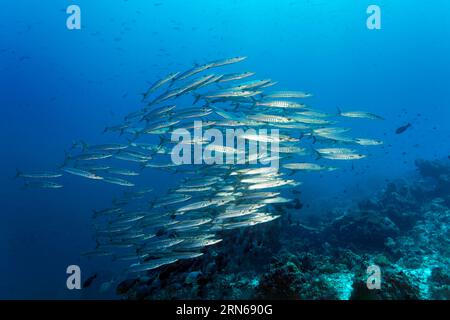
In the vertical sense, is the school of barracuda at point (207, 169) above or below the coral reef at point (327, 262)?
above

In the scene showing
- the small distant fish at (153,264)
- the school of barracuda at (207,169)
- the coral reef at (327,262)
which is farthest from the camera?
the school of barracuda at (207,169)

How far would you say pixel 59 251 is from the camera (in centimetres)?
2602

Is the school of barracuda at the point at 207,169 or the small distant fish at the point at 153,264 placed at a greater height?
the school of barracuda at the point at 207,169

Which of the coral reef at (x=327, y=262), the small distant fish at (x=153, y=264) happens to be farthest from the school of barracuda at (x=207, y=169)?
the coral reef at (x=327, y=262)

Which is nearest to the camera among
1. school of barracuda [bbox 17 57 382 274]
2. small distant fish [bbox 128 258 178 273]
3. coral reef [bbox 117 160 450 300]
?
coral reef [bbox 117 160 450 300]

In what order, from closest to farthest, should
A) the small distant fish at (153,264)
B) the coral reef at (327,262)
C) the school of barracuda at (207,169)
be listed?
the coral reef at (327,262)
the small distant fish at (153,264)
the school of barracuda at (207,169)

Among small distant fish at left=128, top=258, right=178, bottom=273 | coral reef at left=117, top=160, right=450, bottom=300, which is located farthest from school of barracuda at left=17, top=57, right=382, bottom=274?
coral reef at left=117, top=160, right=450, bottom=300

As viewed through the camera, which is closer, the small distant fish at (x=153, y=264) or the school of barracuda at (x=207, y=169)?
the small distant fish at (x=153, y=264)

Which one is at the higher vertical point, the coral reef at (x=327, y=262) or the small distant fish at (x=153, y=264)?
the small distant fish at (x=153, y=264)

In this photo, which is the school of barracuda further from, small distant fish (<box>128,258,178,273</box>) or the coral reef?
the coral reef

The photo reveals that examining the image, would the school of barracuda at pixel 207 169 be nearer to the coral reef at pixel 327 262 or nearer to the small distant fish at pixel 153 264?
the small distant fish at pixel 153 264

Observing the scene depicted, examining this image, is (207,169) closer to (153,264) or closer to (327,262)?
(153,264)

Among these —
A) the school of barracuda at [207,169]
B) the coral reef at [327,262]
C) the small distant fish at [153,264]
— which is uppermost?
the school of barracuda at [207,169]
